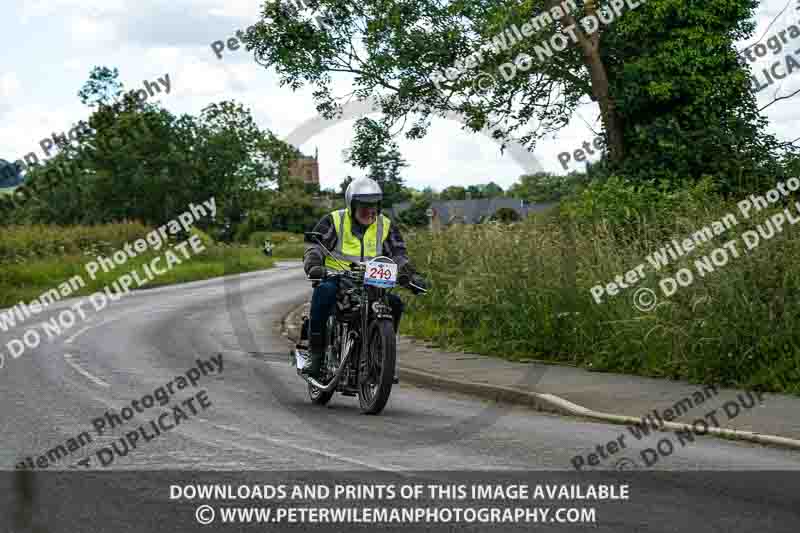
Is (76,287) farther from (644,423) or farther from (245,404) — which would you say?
(644,423)

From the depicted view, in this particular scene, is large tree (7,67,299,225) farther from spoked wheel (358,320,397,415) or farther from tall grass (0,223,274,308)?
spoked wheel (358,320,397,415)

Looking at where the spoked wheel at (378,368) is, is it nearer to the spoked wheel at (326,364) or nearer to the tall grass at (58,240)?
the spoked wheel at (326,364)

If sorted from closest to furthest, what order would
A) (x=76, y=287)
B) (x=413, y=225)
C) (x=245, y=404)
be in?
(x=245, y=404) → (x=413, y=225) → (x=76, y=287)

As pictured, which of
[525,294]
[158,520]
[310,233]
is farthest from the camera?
[525,294]

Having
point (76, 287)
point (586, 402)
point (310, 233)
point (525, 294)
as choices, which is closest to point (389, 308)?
point (310, 233)

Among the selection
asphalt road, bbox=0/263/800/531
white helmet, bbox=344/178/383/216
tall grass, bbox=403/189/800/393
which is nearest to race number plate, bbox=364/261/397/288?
white helmet, bbox=344/178/383/216

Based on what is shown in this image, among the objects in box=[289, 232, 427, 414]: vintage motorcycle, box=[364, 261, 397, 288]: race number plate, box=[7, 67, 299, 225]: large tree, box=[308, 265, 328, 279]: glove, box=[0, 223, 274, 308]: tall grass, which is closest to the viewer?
box=[289, 232, 427, 414]: vintage motorcycle

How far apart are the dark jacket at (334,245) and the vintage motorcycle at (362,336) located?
101mm

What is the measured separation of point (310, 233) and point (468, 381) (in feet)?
9.86

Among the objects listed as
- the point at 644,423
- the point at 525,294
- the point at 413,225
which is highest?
the point at 413,225

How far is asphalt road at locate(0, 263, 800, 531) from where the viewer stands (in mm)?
6789

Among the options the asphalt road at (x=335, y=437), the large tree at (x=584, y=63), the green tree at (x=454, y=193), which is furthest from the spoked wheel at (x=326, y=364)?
the green tree at (x=454, y=193)

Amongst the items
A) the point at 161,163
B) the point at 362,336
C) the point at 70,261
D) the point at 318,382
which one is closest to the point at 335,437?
the point at 362,336

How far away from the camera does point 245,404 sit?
11656mm
